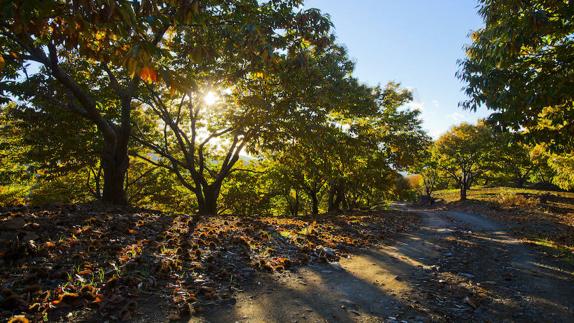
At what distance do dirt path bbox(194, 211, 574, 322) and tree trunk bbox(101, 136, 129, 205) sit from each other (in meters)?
8.75

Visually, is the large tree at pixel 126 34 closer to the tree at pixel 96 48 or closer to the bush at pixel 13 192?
the tree at pixel 96 48

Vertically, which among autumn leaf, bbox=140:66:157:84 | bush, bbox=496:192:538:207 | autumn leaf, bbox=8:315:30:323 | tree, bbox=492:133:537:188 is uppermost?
tree, bbox=492:133:537:188

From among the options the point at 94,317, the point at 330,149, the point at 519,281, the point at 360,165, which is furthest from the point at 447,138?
the point at 94,317

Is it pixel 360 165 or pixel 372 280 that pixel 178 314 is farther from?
pixel 360 165

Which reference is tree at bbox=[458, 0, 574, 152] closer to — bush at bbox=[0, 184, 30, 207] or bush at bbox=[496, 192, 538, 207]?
bush at bbox=[496, 192, 538, 207]

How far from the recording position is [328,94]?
44.5ft

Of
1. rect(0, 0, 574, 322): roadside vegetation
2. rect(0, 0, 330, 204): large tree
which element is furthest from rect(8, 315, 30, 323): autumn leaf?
rect(0, 0, 330, 204): large tree

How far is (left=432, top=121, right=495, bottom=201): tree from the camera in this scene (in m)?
41.8

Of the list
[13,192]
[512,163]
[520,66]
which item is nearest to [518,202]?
[512,163]

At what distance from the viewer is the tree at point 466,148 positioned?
41.8 meters

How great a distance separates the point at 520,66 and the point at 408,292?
8.86 metres

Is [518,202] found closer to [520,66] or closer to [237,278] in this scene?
[520,66]

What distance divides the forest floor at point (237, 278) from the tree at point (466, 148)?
37.5 metres

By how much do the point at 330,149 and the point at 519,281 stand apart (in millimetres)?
8996
